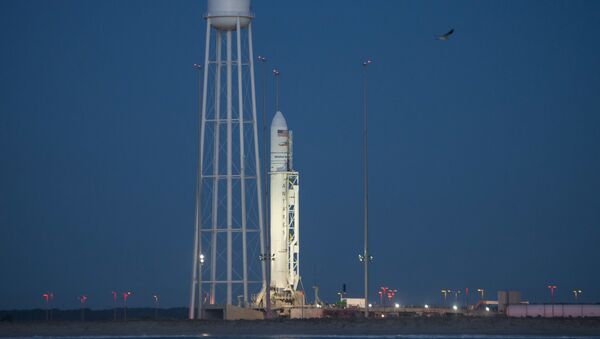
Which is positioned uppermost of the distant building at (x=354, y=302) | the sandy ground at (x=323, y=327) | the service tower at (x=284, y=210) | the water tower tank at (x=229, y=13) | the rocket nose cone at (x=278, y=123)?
the water tower tank at (x=229, y=13)

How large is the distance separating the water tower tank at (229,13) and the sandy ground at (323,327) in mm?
20444

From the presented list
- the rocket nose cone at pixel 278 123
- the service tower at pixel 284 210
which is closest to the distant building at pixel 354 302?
the service tower at pixel 284 210

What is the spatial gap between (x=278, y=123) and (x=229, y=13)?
1422 cm

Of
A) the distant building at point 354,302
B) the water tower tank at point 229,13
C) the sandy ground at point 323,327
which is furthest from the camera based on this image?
the distant building at point 354,302

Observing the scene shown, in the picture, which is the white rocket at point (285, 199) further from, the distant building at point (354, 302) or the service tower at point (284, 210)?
the distant building at point (354, 302)

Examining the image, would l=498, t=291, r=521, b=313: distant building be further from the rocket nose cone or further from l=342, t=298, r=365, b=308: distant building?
the rocket nose cone

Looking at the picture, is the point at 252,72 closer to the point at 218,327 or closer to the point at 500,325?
the point at 218,327

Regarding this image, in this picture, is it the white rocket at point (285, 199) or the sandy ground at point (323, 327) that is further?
the white rocket at point (285, 199)

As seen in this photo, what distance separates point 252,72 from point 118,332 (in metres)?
20.1

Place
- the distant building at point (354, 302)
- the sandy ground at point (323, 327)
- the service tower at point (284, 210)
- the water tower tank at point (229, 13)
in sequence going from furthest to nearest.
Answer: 1. the distant building at point (354, 302)
2. the service tower at point (284, 210)
3. the water tower tank at point (229, 13)
4. the sandy ground at point (323, 327)

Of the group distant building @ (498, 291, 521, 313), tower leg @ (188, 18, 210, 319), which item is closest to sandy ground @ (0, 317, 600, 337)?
tower leg @ (188, 18, 210, 319)

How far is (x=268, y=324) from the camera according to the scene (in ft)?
298

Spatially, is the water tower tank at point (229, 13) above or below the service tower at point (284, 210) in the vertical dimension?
above

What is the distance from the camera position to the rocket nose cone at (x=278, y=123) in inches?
4284
